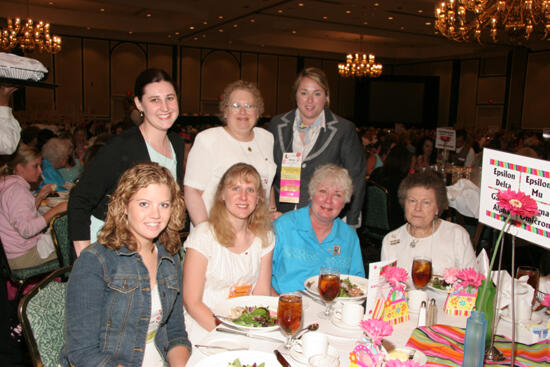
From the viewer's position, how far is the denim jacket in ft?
4.93

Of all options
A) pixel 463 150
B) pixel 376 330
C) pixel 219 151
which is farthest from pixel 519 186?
pixel 463 150

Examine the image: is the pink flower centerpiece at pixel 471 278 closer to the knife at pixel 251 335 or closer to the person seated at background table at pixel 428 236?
the person seated at background table at pixel 428 236

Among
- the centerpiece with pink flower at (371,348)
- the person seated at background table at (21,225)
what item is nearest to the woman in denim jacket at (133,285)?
the centerpiece with pink flower at (371,348)

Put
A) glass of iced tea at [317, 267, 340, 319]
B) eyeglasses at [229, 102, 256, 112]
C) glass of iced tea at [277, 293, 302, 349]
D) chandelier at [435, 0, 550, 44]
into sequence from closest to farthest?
glass of iced tea at [277, 293, 302, 349], glass of iced tea at [317, 267, 340, 319], eyeglasses at [229, 102, 256, 112], chandelier at [435, 0, 550, 44]

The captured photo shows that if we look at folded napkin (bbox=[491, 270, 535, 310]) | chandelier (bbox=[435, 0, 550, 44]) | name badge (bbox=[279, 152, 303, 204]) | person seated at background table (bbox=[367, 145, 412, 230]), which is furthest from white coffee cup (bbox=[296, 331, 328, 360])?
chandelier (bbox=[435, 0, 550, 44])

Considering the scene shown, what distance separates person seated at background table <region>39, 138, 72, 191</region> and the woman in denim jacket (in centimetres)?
372

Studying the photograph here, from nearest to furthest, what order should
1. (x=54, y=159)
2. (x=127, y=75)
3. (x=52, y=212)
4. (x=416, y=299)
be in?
(x=416, y=299) → (x=52, y=212) → (x=54, y=159) → (x=127, y=75)

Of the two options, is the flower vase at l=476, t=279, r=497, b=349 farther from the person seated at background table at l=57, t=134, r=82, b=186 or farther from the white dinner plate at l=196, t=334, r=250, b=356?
the person seated at background table at l=57, t=134, r=82, b=186

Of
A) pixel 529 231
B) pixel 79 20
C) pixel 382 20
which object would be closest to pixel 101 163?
pixel 529 231

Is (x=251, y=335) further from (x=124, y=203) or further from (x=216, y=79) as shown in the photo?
(x=216, y=79)

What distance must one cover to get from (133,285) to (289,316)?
579 mm

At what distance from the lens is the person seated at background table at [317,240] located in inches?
98.0

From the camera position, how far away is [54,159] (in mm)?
5121

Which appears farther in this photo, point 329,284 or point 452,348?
point 329,284
